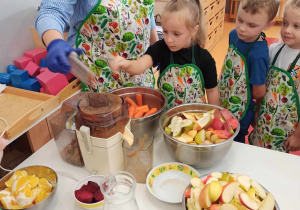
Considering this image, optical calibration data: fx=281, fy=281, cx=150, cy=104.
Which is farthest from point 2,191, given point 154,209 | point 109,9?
point 109,9

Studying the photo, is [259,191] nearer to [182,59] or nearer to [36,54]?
[182,59]

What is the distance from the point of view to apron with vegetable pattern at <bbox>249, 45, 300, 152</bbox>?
1.18 m

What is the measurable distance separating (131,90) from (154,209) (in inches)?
21.0

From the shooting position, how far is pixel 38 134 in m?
1.70

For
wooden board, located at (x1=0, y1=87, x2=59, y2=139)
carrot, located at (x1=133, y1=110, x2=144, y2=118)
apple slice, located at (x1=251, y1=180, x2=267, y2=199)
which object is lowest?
wooden board, located at (x1=0, y1=87, x2=59, y2=139)

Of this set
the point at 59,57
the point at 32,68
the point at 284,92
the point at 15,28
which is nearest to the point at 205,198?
the point at 59,57

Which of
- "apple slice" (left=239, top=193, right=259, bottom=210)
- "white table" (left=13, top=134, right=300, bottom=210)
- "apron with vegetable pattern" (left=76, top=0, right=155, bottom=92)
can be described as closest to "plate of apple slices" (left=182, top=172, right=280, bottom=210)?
"apple slice" (left=239, top=193, right=259, bottom=210)

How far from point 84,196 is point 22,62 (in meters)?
1.43

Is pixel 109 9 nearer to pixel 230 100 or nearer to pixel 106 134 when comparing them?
pixel 106 134

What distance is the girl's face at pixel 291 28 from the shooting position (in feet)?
3.65

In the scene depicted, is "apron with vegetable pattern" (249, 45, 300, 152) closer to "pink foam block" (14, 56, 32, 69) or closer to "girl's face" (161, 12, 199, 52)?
"girl's face" (161, 12, 199, 52)

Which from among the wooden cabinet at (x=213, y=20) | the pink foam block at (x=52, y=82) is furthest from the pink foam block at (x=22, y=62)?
the wooden cabinet at (x=213, y=20)

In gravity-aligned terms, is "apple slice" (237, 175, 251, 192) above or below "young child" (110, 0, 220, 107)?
below

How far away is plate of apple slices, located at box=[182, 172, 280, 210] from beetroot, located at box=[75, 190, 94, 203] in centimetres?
26
